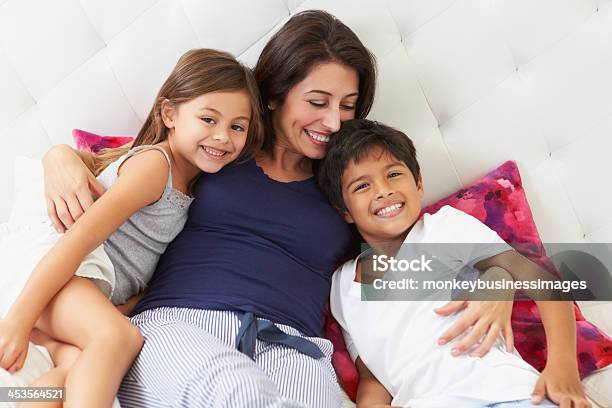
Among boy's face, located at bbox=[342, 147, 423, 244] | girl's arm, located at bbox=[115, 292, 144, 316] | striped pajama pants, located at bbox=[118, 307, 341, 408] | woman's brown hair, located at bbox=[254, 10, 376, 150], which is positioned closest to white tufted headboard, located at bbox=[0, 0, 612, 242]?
woman's brown hair, located at bbox=[254, 10, 376, 150]

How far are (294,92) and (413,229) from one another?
405 millimetres

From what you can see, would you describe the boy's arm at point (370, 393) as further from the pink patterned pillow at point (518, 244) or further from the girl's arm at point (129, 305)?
the girl's arm at point (129, 305)

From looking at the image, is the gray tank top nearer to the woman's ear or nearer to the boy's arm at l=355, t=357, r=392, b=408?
the woman's ear

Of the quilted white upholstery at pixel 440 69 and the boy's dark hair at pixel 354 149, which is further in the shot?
the quilted white upholstery at pixel 440 69

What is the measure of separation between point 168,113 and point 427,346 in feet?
2.48

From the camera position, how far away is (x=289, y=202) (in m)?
1.50

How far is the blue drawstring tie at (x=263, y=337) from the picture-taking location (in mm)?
1265

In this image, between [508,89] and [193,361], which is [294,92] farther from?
[193,361]

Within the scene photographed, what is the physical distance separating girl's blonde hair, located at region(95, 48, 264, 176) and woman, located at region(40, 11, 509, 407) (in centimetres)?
6

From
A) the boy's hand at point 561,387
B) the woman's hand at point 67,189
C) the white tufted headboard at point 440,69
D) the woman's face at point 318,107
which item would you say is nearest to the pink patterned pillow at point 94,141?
the white tufted headboard at point 440,69

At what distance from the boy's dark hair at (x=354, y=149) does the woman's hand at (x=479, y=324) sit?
0.32 m

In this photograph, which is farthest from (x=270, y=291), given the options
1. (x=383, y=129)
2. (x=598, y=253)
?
(x=598, y=253)

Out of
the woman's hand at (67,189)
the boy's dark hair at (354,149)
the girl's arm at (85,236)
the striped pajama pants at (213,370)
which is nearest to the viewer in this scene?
the striped pajama pants at (213,370)

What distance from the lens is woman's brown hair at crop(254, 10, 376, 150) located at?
1468 mm
